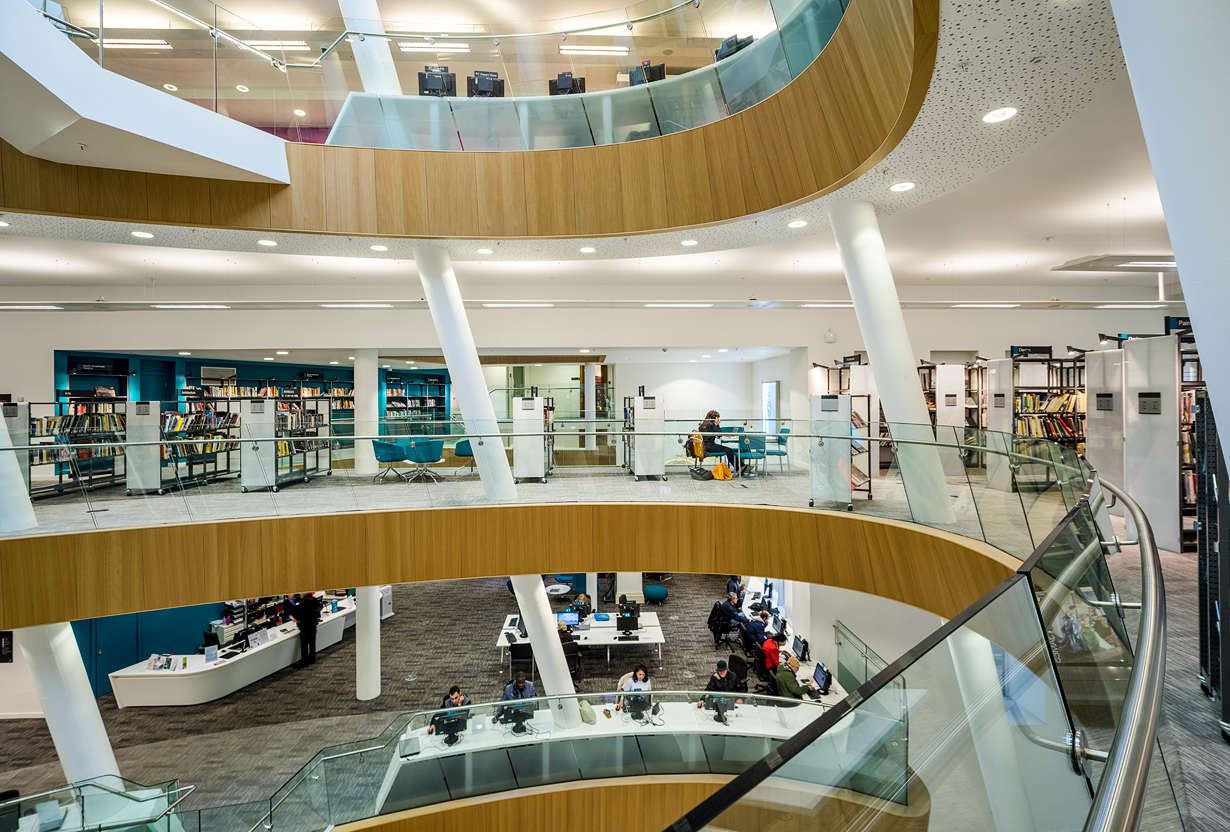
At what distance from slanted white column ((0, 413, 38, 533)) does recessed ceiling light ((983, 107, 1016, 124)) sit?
30.5 ft

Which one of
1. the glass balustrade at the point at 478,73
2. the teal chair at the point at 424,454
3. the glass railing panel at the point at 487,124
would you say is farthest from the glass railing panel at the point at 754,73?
the teal chair at the point at 424,454

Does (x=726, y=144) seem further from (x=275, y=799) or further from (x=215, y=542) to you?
(x=275, y=799)

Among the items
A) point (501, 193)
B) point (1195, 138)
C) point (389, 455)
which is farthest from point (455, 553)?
point (1195, 138)

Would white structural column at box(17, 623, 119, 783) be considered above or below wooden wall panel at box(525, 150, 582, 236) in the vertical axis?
below

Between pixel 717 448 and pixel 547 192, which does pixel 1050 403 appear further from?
pixel 547 192

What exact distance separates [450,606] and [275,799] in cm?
769

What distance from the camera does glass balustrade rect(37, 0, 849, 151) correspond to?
637 cm

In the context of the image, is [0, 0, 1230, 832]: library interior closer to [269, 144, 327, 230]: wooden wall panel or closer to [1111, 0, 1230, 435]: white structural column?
[269, 144, 327, 230]: wooden wall panel

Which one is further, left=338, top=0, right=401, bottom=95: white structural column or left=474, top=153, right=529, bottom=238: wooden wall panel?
left=474, top=153, right=529, bottom=238: wooden wall panel

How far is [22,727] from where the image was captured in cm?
926

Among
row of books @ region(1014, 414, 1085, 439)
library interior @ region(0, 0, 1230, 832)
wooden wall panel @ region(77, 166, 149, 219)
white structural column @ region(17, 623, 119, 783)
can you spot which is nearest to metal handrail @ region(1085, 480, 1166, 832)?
library interior @ region(0, 0, 1230, 832)

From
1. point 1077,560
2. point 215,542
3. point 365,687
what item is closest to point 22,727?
point 365,687

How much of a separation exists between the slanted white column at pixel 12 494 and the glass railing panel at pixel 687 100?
7782mm

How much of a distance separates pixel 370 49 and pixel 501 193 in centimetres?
222
